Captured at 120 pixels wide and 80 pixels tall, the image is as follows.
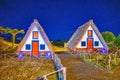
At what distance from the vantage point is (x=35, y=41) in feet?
45.0

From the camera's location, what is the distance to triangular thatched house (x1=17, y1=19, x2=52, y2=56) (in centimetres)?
1362

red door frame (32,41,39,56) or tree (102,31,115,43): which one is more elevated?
tree (102,31,115,43)

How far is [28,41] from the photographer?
1369 cm

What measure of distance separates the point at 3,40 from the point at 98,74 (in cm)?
792

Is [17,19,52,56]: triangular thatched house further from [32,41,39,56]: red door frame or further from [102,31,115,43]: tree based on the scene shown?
[102,31,115,43]: tree

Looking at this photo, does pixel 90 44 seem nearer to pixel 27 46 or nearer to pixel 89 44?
pixel 89 44

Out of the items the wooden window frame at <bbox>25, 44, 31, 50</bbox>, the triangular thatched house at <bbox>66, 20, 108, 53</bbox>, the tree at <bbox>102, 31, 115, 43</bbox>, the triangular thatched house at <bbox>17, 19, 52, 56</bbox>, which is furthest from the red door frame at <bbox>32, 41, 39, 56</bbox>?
the tree at <bbox>102, 31, 115, 43</bbox>

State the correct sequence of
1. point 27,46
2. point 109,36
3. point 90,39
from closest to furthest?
point 27,46 → point 90,39 → point 109,36

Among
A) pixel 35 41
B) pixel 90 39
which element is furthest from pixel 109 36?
pixel 35 41

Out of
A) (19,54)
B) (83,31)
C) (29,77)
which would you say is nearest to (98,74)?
(29,77)

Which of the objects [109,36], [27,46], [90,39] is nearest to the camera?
[27,46]

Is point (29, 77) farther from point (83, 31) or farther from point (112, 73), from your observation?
point (83, 31)

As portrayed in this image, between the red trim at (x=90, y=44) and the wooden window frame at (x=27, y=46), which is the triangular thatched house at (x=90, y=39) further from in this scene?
the wooden window frame at (x=27, y=46)

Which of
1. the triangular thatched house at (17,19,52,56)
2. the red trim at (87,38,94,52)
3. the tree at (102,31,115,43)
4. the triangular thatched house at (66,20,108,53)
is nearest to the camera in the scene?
the triangular thatched house at (17,19,52,56)
